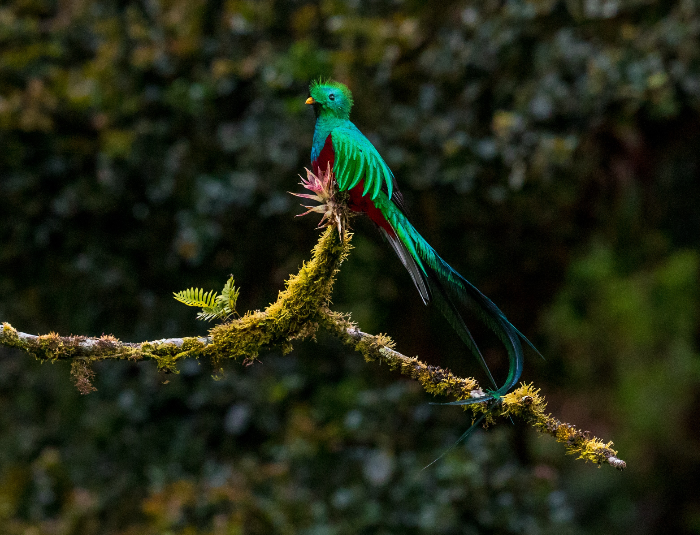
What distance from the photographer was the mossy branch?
4.93 ft

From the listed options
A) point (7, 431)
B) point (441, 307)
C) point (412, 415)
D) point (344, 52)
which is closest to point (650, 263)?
point (412, 415)

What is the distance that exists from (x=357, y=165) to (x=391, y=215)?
18 centimetres

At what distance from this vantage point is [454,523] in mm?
3238

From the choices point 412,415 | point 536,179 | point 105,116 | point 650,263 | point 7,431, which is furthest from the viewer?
point 650,263

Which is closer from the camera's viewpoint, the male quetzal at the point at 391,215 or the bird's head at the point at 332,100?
the male quetzal at the point at 391,215

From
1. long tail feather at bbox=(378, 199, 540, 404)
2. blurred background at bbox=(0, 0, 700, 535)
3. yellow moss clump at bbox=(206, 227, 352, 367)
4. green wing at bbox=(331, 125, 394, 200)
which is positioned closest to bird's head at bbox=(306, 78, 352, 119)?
green wing at bbox=(331, 125, 394, 200)

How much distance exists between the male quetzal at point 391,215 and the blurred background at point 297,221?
114 cm

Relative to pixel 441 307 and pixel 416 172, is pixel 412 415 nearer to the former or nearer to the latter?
pixel 416 172

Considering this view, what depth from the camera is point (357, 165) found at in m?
2.07

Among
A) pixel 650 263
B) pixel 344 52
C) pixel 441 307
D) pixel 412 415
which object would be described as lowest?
pixel 441 307

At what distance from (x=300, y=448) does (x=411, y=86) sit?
6.14ft

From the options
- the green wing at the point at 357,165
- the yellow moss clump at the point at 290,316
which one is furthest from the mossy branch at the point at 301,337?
the green wing at the point at 357,165

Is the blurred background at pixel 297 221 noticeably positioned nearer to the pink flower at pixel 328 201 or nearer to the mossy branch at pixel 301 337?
→ the pink flower at pixel 328 201

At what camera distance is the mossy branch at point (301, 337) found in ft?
4.93
